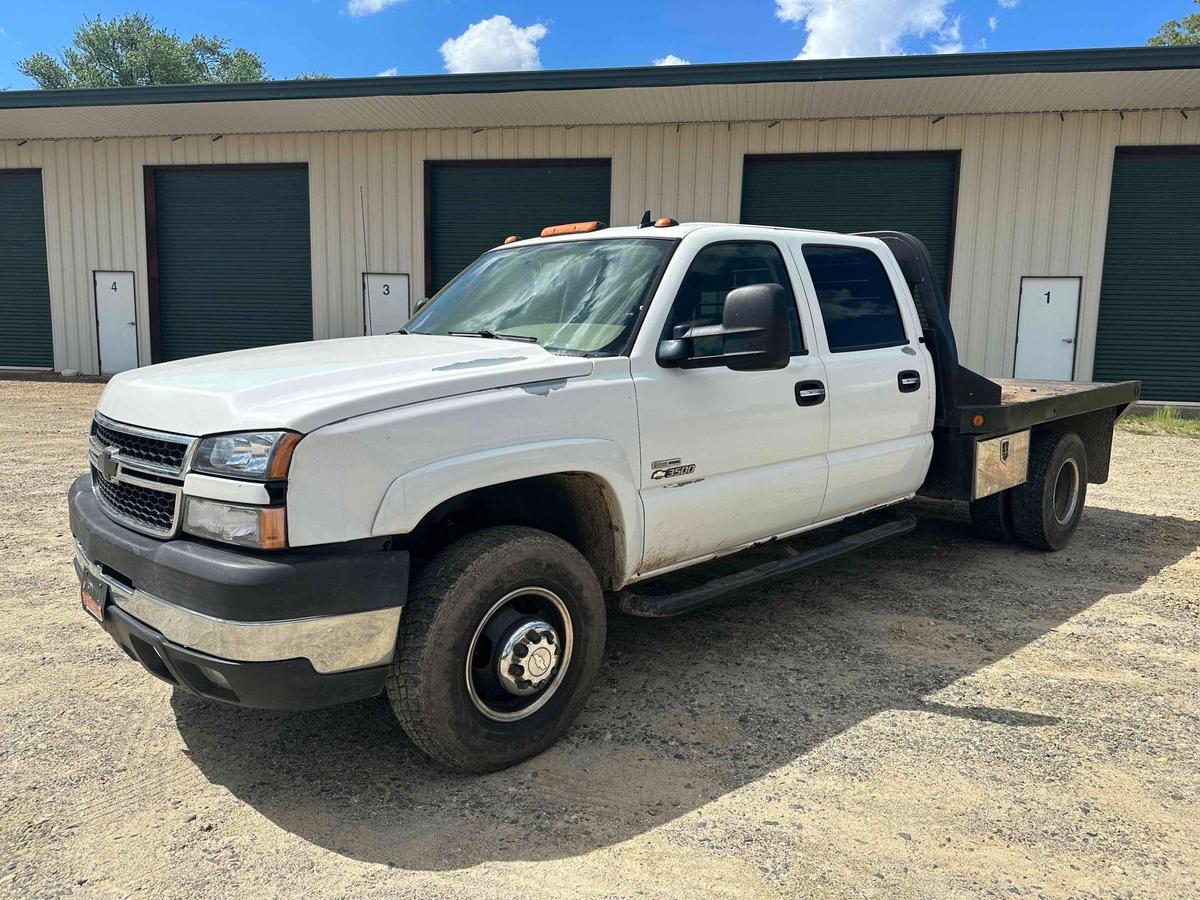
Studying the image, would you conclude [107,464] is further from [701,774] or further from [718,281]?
[718,281]

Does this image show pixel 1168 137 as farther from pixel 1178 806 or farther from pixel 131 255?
pixel 131 255

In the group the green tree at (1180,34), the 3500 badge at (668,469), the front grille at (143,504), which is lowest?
the front grille at (143,504)

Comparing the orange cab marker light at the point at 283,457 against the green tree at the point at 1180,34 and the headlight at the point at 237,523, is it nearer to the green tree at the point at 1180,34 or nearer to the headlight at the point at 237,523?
the headlight at the point at 237,523

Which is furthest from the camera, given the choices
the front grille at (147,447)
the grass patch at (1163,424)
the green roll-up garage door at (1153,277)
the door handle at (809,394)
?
the green roll-up garage door at (1153,277)

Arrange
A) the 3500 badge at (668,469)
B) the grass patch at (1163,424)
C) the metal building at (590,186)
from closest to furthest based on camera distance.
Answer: the 3500 badge at (668,469) → the grass patch at (1163,424) → the metal building at (590,186)

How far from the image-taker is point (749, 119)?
14805 millimetres

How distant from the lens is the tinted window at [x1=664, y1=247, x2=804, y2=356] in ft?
12.4

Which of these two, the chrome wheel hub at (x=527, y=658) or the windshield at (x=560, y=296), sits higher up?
the windshield at (x=560, y=296)

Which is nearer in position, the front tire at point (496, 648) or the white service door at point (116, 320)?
the front tire at point (496, 648)

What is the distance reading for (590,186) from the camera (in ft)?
52.1

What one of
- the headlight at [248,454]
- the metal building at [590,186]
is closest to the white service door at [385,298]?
the metal building at [590,186]

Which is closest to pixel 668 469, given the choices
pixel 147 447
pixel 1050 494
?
pixel 147 447

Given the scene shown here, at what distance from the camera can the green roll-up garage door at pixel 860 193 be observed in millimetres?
14734

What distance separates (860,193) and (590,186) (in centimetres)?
466
